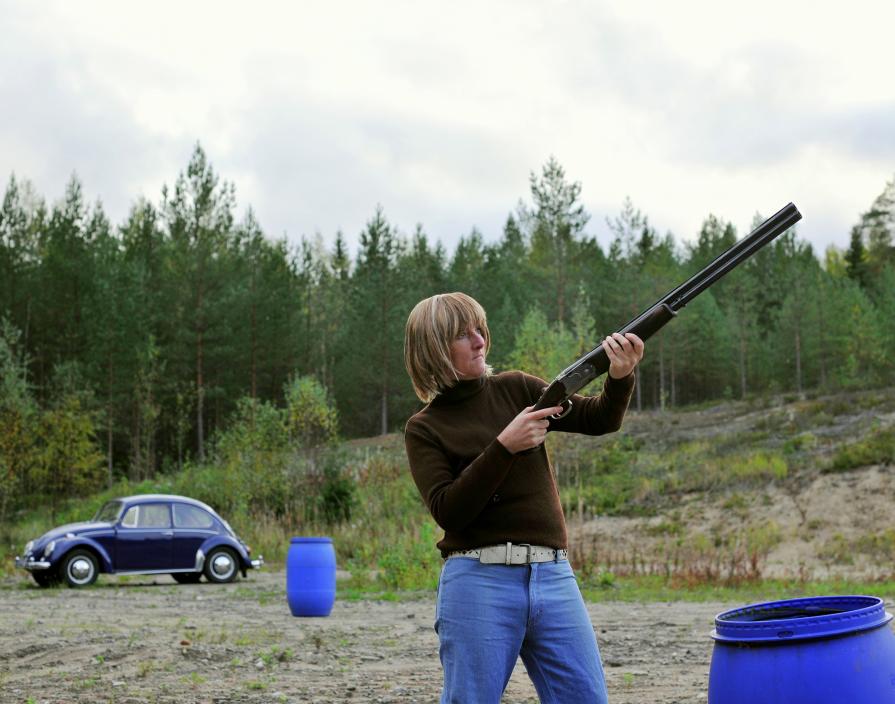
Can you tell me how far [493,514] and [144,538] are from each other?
1675cm

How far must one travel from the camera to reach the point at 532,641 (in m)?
3.51

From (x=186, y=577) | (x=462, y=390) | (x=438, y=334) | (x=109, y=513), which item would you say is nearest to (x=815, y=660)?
(x=462, y=390)

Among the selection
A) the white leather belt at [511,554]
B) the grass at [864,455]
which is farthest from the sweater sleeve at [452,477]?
the grass at [864,455]

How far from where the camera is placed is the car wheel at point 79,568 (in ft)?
60.6

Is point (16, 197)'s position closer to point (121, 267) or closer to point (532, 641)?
point (121, 267)

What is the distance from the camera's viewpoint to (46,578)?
1866cm

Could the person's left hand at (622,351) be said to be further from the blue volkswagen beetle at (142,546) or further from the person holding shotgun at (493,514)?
the blue volkswagen beetle at (142,546)

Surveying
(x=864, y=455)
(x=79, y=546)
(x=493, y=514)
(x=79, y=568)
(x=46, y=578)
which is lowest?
(x=46, y=578)

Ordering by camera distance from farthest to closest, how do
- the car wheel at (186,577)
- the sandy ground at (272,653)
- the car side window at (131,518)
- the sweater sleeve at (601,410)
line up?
the car wheel at (186,577), the car side window at (131,518), the sandy ground at (272,653), the sweater sleeve at (601,410)

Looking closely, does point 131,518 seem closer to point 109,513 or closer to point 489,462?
point 109,513

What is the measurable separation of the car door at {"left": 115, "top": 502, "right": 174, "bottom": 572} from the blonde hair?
16514mm

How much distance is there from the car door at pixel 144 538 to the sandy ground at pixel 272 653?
4.24 m

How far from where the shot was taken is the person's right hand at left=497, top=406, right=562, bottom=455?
3336mm

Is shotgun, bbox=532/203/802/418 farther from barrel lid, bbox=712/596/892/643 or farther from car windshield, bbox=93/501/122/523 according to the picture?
car windshield, bbox=93/501/122/523
